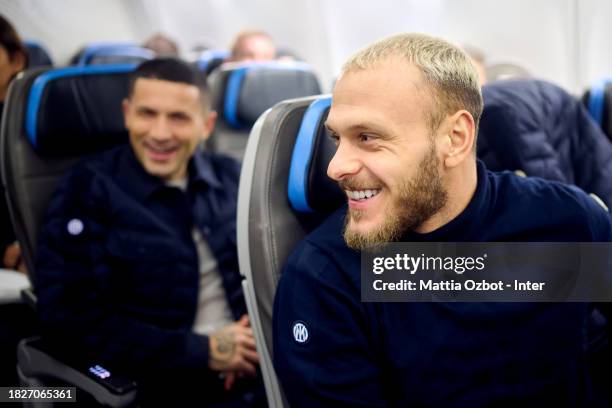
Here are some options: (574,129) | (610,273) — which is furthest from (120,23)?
(610,273)

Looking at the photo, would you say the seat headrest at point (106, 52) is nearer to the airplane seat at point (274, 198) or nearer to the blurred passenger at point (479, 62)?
the blurred passenger at point (479, 62)

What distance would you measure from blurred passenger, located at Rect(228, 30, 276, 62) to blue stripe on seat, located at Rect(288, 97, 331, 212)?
9.41 ft

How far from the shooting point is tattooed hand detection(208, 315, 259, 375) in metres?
1.56

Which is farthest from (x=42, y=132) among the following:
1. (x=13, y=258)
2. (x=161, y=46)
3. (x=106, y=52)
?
(x=106, y=52)

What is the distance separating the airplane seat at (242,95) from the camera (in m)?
2.49

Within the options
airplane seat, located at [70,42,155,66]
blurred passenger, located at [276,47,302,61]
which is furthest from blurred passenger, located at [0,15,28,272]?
blurred passenger, located at [276,47,302,61]

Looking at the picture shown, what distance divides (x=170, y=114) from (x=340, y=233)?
0.88 m

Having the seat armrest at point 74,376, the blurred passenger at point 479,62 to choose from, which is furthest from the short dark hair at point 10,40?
the blurred passenger at point 479,62

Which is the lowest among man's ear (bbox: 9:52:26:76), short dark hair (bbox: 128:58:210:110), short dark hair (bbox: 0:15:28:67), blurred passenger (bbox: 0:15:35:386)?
blurred passenger (bbox: 0:15:35:386)

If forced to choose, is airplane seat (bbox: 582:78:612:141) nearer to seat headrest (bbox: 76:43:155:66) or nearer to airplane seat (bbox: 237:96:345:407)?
airplane seat (bbox: 237:96:345:407)

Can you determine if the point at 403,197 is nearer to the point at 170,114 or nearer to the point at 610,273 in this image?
the point at 610,273

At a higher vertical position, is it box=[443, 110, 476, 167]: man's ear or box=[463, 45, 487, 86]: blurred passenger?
box=[443, 110, 476, 167]: man's ear

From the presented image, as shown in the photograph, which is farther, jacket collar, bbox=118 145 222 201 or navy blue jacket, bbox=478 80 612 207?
jacket collar, bbox=118 145 222 201

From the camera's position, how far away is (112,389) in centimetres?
124
